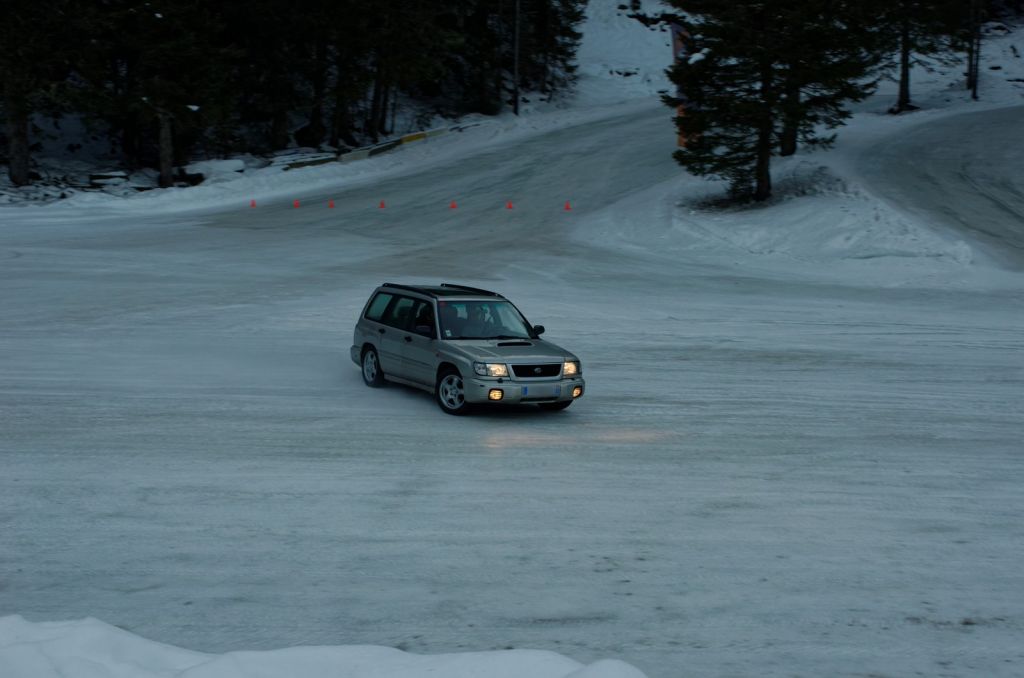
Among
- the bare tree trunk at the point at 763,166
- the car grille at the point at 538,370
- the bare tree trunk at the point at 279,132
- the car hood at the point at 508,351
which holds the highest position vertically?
the bare tree trunk at the point at 279,132

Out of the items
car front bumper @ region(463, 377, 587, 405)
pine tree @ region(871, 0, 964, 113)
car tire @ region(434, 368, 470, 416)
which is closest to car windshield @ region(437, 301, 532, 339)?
car tire @ region(434, 368, 470, 416)

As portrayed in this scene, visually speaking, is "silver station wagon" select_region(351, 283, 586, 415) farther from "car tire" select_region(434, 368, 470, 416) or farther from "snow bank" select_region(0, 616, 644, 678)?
"snow bank" select_region(0, 616, 644, 678)

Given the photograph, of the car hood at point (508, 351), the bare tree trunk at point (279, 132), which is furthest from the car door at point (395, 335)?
the bare tree trunk at point (279, 132)

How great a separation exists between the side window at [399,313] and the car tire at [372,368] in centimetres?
50

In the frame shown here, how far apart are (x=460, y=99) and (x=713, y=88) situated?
36393mm

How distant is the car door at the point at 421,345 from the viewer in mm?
13383

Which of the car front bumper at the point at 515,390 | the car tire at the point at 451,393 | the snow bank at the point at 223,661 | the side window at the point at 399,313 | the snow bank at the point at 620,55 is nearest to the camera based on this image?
the snow bank at the point at 223,661

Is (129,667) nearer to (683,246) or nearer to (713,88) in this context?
(683,246)

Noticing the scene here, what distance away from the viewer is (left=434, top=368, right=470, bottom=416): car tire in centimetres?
1271

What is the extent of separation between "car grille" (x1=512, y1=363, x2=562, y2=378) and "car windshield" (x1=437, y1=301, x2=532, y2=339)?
1087 millimetres

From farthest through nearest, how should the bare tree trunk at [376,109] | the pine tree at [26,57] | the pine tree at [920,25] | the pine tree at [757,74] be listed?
1. the bare tree trunk at [376,109]
2. the pine tree at [920,25]
3. the pine tree at [26,57]
4. the pine tree at [757,74]

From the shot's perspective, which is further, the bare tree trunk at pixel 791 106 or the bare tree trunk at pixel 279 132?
the bare tree trunk at pixel 279 132

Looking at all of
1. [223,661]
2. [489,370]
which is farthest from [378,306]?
[223,661]

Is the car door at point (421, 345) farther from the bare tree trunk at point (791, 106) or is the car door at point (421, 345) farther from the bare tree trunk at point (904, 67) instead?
the bare tree trunk at point (904, 67)
